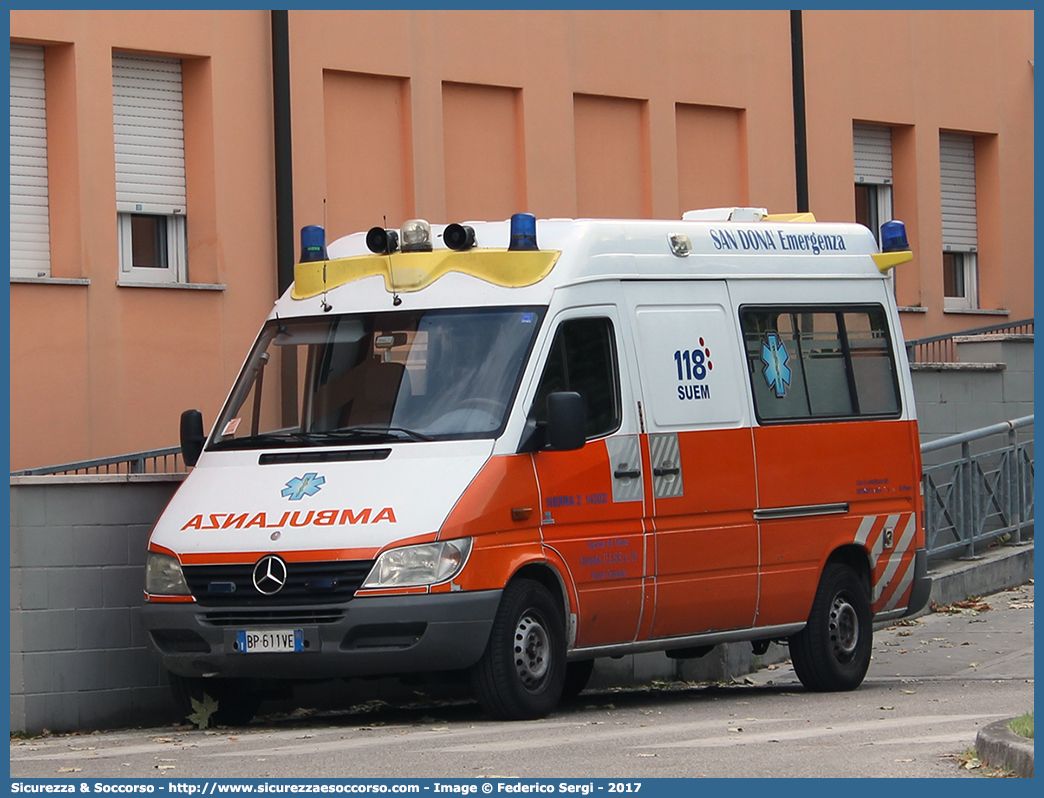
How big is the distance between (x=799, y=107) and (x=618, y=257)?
400 inches

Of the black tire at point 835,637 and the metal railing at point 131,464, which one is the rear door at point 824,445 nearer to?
the black tire at point 835,637

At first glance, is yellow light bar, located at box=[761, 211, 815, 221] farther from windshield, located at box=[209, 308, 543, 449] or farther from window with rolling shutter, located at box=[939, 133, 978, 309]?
window with rolling shutter, located at box=[939, 133, 978, 309]

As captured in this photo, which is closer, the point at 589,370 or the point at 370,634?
the point at 370,634

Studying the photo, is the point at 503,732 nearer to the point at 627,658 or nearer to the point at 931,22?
the point at 627,658

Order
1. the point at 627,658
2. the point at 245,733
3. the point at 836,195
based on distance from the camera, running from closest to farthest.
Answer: the point at 245,733 → the point at 627,658 → the point at 836,195

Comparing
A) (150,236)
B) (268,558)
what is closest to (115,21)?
(150,236)

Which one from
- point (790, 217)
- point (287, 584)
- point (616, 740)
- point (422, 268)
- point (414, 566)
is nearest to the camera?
point (616, 740)

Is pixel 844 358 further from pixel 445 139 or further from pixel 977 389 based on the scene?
pixel 977 389

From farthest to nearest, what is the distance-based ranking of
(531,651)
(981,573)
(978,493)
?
(978,493) < (981,573) < (531,651)

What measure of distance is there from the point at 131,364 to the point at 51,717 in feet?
15.9

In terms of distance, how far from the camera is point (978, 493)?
18.8 m

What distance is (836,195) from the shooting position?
22.2 m

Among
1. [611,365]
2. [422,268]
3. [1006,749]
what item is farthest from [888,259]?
[1006,749]

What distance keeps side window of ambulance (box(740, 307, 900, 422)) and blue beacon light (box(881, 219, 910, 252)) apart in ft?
1.39
